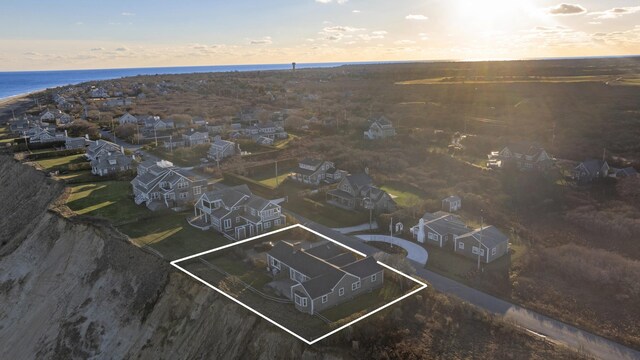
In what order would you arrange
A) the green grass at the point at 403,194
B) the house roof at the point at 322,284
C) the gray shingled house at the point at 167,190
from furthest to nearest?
1. the green grass at the point at 403,194
2. the gray shingled house at the point at 167,190
3. the house roof at the point at 322,284

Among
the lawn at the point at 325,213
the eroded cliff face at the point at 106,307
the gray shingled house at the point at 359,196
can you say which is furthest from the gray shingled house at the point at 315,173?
the eroded cliff face at the point at 106,307

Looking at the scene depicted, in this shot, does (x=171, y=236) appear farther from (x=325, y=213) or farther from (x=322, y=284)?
(x=322, y=284)

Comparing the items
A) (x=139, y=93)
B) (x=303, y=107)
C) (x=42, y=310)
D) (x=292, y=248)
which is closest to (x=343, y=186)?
(x=292, y=248)

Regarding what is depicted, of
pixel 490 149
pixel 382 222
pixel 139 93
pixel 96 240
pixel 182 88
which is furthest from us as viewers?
pixel 182 88

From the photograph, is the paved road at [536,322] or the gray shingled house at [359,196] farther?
the gray shingled house at [359,196]

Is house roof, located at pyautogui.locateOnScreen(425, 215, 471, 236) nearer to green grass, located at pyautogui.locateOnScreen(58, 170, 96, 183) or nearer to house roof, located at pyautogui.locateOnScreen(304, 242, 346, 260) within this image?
house roof, located at pyautogui.locateOnScreen(304, 242, 346, 260)

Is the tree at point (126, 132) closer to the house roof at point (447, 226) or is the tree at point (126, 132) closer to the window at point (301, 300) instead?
the house roof at point (447, 226)

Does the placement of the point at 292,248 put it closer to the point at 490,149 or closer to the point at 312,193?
the point at 312,193
